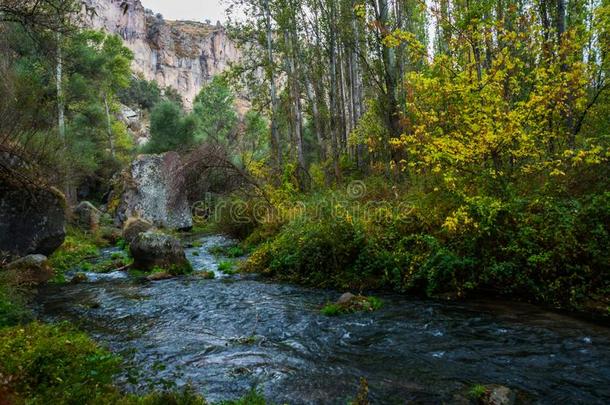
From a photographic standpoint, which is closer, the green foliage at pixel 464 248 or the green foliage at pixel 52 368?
the green foliage at pixel 52 368

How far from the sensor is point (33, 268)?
9633 millimetres

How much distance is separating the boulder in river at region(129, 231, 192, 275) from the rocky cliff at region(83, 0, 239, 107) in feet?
227

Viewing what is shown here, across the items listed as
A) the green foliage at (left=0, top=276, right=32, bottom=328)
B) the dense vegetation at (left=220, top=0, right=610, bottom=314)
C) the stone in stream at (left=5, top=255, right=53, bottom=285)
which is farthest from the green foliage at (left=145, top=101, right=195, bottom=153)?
the green foliage at (left=0, top=276, right=32, bottom=328)

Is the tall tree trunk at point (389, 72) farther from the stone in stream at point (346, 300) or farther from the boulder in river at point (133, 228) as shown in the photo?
the boulder in river at point (133, 228)

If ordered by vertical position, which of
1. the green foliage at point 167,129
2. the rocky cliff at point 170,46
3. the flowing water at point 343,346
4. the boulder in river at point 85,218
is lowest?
the flowing water at point 343,346

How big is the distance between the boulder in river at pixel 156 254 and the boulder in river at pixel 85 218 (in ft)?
27.2

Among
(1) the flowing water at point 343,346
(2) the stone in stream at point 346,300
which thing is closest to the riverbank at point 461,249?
(1) the flowing water at point 343,346

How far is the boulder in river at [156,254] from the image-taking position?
11.3 metres

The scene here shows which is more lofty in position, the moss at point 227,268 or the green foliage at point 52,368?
the green foliage at point 52,368

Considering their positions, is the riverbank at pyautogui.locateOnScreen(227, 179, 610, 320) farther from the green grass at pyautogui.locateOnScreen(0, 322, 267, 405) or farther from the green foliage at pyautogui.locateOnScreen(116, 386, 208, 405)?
the green foliage at pyautogui.locateOnScreen(116, 386, 208, 405)

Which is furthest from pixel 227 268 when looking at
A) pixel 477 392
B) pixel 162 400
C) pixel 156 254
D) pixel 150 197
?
pixel 150 197

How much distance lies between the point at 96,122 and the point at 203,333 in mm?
25690

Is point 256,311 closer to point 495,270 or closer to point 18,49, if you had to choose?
point 495,270

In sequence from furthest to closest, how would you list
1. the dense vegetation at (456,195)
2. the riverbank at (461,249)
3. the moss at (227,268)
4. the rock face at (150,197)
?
1. the rock face at (150,197)
2. the moss at (227,268)
3. the riverbank at (461,249)
4. the dense vegetation at (456,195)
